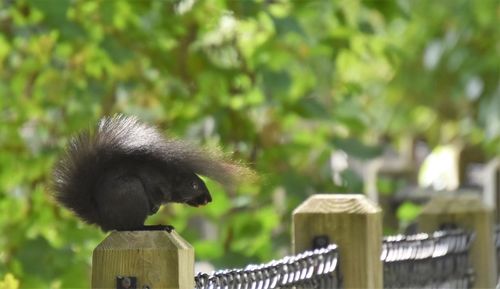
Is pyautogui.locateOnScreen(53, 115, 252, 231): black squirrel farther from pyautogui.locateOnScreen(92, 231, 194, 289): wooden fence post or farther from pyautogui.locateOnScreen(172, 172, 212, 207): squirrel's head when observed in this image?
pyautogui.locateOnScreen(92, 231, 194, 289): wooden fence post

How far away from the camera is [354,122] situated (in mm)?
7004

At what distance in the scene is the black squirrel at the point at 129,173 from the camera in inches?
121

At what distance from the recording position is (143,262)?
9.21 feet

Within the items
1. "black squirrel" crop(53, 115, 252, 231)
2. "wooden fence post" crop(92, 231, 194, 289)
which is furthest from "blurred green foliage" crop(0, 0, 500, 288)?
"wooden fence post" crop(92, 231, 194, 289)

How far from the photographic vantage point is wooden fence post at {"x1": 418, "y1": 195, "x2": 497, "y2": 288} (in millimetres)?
5270

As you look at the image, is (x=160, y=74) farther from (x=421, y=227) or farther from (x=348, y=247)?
(x=348, y=247)

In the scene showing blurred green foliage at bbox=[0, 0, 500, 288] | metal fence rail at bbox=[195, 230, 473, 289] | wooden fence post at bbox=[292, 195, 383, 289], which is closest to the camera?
metal fence rail at bbox=[195, 230, 473, 289]

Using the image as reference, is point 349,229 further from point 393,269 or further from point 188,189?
point 188,189

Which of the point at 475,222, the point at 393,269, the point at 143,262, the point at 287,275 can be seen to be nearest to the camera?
the point at 143,262

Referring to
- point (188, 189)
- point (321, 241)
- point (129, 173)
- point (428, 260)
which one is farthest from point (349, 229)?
point (129, 173)

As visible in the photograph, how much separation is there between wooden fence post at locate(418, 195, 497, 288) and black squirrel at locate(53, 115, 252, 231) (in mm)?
2112

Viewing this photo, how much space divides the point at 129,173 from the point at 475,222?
242 cm

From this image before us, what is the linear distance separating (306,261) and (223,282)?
53 cm

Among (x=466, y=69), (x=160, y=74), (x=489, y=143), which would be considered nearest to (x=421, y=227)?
(x=160, y=74)
